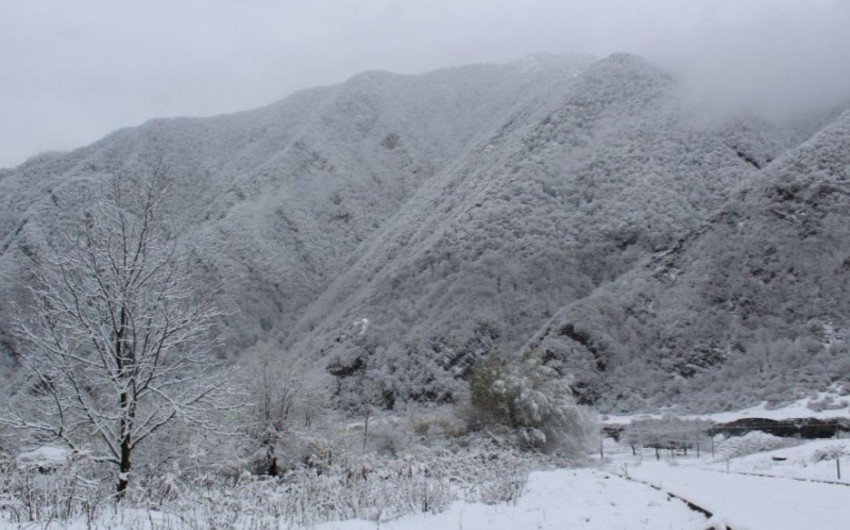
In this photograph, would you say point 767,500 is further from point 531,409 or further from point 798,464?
point 531,409

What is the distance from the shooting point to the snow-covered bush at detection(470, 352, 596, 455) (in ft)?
89.6

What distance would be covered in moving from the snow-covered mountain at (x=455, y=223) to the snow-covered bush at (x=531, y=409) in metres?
10.3

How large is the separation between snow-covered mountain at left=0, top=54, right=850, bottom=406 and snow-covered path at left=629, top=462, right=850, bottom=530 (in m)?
22.5

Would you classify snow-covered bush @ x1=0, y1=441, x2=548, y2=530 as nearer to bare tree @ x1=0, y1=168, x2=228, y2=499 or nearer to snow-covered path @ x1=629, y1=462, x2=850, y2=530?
bare tree @ x1=0, y1=168, x2=228, y2=499

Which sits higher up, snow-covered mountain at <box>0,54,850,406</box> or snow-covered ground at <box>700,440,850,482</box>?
snow-covered mountain at <box>0,54,850,406</box>

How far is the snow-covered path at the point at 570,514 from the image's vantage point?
29.5ft

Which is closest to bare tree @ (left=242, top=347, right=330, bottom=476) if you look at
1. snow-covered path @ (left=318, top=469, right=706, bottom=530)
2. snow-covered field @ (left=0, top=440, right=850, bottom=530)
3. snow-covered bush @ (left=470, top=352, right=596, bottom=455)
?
snow-covered bush @ (left=470, top=352, right=596, bottom=455)

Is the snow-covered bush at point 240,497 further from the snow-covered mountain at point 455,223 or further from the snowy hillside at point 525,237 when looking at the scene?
the snowy hillside at point 525,237

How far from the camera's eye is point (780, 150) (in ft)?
202

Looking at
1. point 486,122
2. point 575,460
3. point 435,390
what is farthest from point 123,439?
point 486,122

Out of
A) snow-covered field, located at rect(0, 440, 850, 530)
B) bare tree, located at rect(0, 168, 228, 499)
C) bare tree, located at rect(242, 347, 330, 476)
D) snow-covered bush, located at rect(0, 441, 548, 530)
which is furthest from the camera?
bare tree, located at rect(242, 347, 330, 476)

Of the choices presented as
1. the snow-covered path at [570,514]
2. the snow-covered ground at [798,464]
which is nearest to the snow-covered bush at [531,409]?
the snow-covered ground at [798,464]

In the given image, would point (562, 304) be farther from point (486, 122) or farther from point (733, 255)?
point (486, 122)

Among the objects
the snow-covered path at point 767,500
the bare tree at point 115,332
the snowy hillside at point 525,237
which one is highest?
the snowy hillside at point 525,237
